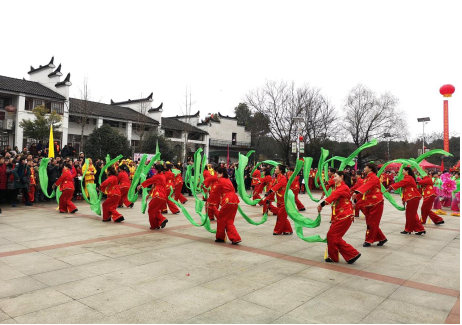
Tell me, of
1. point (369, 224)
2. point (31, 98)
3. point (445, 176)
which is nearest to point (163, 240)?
point (369, 224)

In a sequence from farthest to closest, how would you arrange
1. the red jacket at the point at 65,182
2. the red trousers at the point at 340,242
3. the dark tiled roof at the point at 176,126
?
the dark tiled roof at the point at 176,126, the red jacket at the point at 65,182, the red trousers at the point at 340,242

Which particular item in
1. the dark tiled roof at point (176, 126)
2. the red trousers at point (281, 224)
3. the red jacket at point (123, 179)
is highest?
the dark tiled roof at point (176, 126)

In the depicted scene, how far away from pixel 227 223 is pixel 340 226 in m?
2.19

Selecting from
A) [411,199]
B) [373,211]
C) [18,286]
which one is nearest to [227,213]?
[373,211]

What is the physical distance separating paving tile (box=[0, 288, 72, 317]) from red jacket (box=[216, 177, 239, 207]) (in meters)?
3.38

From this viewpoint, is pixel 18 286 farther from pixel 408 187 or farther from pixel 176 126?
pixel 176 126

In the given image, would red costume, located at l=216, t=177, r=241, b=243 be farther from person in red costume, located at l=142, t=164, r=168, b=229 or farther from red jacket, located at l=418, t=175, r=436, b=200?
red jacket, located at l=418, t=175, r=436, b=200

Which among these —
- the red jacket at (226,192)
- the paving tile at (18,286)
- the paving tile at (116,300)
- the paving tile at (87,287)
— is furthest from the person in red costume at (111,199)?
the paving tile at (116,300)

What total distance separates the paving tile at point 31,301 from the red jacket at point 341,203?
3.88 meters

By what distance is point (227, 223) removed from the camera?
6.82m

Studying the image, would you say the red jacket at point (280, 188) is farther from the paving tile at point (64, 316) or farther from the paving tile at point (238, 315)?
the paving tile at point (64, 316)

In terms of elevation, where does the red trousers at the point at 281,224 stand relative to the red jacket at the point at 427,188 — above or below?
below

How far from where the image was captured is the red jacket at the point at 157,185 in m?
8.10

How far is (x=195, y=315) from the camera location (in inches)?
139
